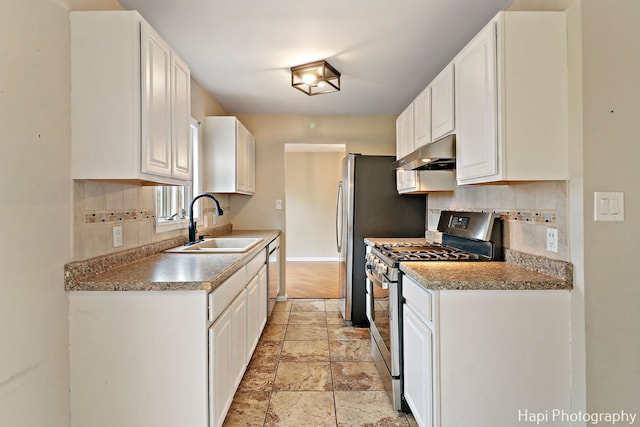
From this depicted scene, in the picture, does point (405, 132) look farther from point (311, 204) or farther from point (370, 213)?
point (311, 204)

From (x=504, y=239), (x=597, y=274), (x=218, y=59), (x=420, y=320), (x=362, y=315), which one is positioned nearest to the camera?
(x=597, y=274)

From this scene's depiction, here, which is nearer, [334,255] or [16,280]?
[16,280]

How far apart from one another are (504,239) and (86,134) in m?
2.28

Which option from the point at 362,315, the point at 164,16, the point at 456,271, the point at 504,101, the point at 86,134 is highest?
the point at 164,16

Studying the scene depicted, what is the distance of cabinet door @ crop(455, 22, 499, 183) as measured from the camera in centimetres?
155

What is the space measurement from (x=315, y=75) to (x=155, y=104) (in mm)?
1530

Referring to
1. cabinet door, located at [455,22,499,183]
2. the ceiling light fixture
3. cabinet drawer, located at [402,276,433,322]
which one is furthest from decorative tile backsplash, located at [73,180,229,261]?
cabinet door, located at [455,22,499,183]

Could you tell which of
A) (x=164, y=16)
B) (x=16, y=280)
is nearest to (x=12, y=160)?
Result: (x=16, y=280)

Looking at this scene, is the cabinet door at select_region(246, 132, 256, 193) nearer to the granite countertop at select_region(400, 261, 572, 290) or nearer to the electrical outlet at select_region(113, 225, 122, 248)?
the electrical outlet at select_region(113, 225, 122, 248)

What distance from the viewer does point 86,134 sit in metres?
1.52

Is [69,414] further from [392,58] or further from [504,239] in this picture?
[392,58]

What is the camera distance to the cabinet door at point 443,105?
1.98 metres

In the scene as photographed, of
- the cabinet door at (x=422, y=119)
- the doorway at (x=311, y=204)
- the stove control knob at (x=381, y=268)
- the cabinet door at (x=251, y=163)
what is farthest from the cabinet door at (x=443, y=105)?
the doorway at (x=311, y=204)

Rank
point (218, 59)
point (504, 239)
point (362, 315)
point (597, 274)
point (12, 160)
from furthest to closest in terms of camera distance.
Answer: point (362, 315) < point (218, 59) < point (504, 239) < point (597, 274) < point (12, 160)
